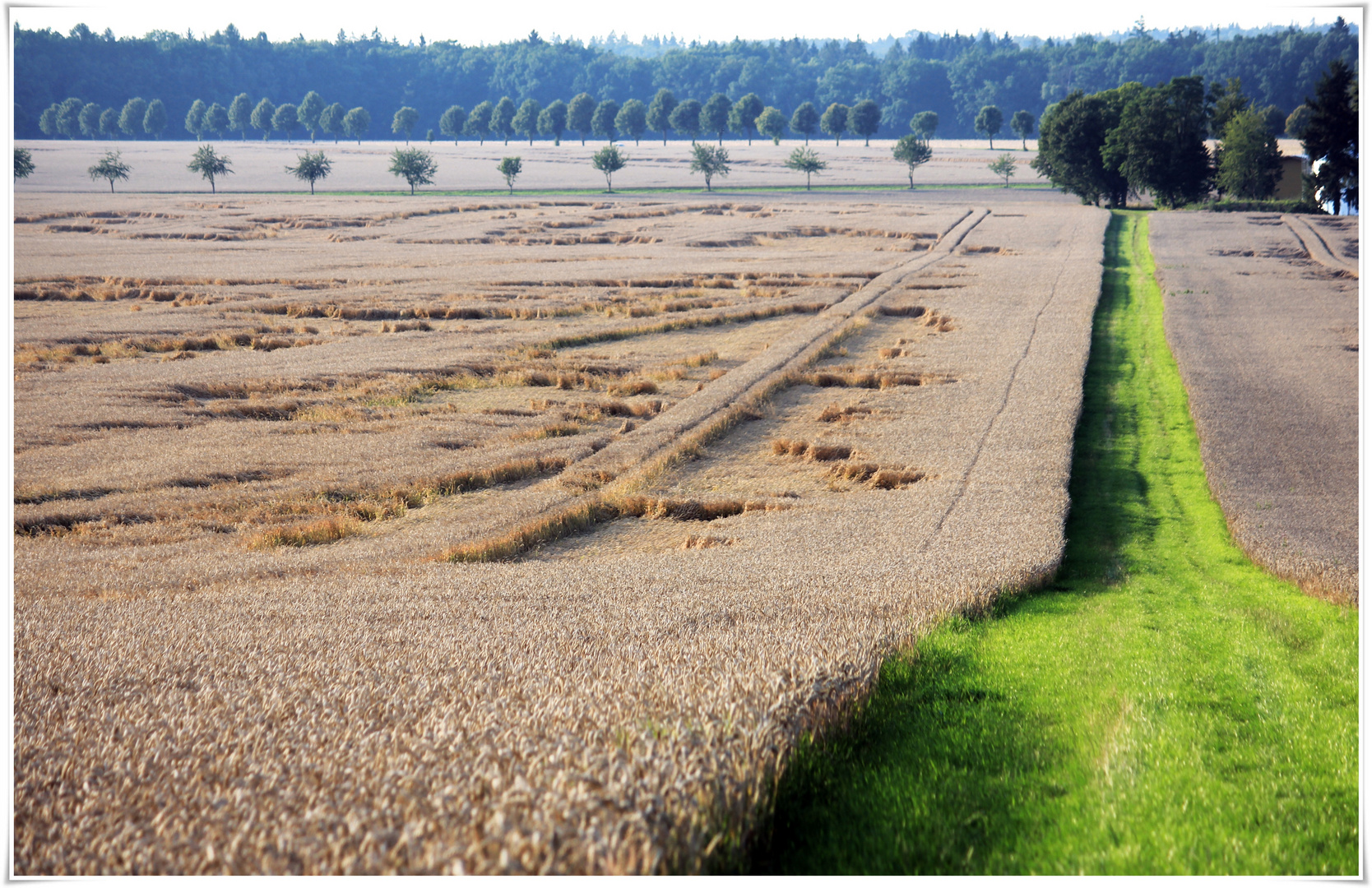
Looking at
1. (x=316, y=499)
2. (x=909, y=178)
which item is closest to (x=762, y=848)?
(x=316, y=499)

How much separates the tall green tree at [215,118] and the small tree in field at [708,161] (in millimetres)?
107984

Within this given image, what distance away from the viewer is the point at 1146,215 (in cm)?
9175

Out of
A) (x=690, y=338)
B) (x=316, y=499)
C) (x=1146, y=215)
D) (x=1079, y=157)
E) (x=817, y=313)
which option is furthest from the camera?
(x=1079, y=157)

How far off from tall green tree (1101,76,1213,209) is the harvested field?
4273 cm

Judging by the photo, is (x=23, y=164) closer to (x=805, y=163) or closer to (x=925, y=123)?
(x=805, y=163)

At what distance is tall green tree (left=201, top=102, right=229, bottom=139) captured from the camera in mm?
189750

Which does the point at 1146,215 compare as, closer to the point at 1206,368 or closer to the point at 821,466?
the point at 1206,368

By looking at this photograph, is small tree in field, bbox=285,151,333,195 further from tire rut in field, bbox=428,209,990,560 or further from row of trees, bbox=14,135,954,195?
tire rut in field, bbox=428,209,990,560

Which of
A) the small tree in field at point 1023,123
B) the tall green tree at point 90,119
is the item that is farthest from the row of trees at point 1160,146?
the tall green tree at point 90,119

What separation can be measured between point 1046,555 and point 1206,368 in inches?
922

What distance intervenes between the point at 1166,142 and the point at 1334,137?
37.9m

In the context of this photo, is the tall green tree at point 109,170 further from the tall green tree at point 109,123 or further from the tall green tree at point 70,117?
the tall green tree at point 109,123

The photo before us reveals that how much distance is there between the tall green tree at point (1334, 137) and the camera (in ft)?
183

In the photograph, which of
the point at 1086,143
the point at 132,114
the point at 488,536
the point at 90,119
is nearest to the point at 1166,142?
the point at 1086,143
